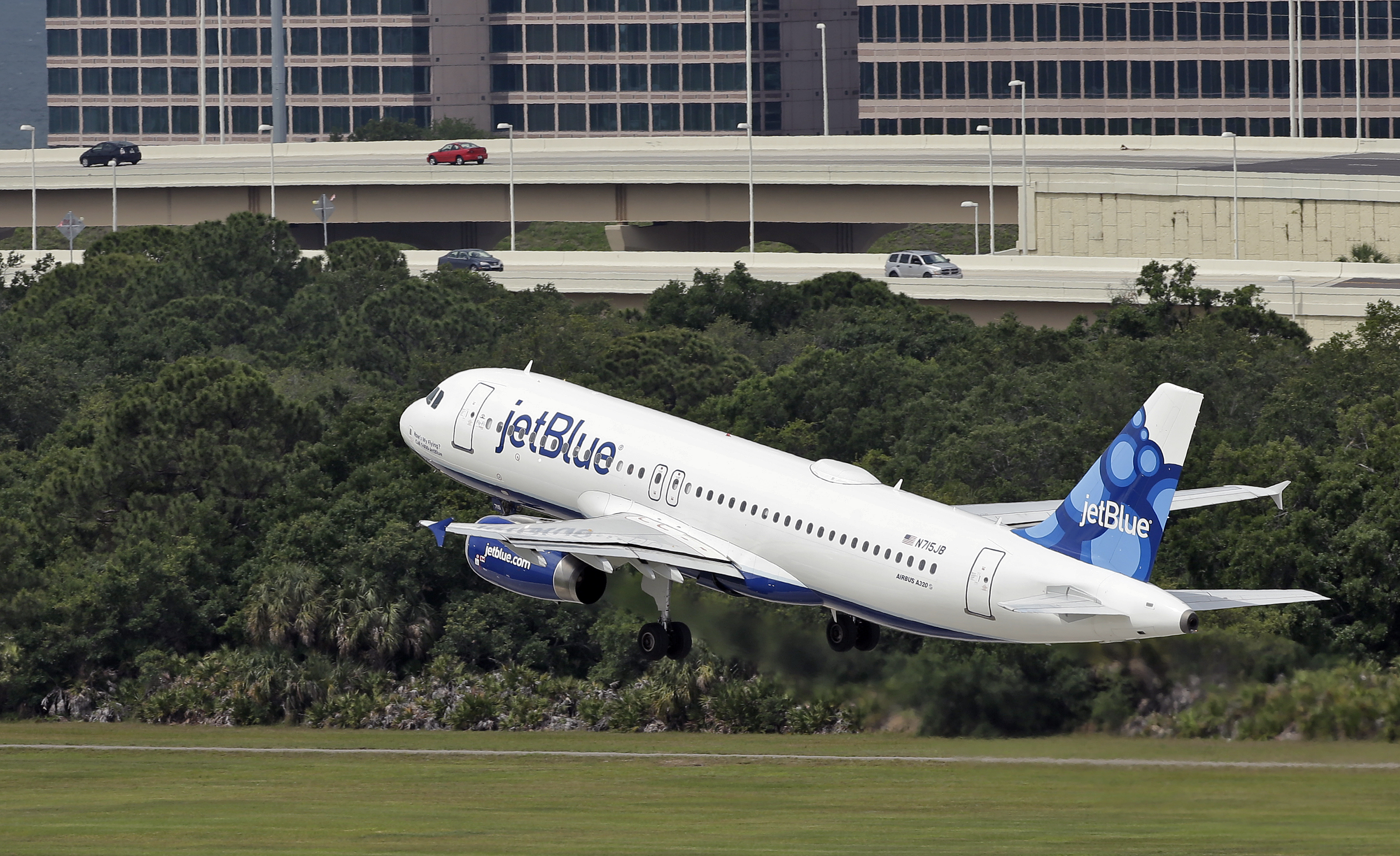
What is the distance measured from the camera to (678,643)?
5209 cm

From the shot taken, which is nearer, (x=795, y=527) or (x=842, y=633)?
(x=795, y=527)

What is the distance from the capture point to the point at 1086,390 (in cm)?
8106

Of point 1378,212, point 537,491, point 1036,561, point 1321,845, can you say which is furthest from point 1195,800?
point 1378,212

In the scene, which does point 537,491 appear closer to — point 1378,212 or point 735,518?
point 735,518

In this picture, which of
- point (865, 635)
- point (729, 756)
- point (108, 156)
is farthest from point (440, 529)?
point (108, 156)

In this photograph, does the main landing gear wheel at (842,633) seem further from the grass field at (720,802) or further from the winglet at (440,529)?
the winglet at (440,529)

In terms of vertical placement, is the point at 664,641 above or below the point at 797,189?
below

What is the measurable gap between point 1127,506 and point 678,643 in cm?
1269

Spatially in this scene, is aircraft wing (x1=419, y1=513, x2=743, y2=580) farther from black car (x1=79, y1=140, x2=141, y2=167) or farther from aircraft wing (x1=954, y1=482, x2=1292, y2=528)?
black car (x1=79, y1=140, x2=141, y2=167)

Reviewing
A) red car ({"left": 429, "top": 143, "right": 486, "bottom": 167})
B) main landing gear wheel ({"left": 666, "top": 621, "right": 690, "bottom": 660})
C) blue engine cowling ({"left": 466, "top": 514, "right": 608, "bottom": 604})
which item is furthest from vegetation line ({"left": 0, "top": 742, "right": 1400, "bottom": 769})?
red car ({"left": 429, "top": 143, "right": 486, "bottom": 167})

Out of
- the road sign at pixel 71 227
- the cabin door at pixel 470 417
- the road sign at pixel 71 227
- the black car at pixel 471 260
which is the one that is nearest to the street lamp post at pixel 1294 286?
the black car at pixel 471 260

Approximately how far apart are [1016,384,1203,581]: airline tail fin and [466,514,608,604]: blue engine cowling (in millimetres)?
13280

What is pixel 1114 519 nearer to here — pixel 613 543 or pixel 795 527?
A: pixel 795 527

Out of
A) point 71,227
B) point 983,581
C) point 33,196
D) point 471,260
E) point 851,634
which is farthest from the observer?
point 33,196
